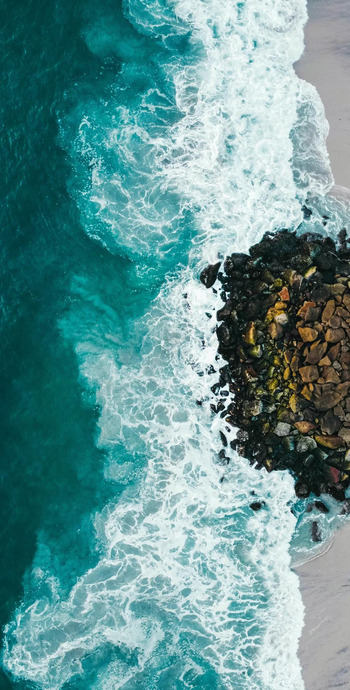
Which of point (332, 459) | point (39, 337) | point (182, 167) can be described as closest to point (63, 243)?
point (39, 337)

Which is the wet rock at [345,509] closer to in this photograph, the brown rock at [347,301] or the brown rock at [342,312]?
the brown rock at [342,312]

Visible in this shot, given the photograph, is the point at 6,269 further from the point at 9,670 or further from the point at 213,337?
the point at 9,670

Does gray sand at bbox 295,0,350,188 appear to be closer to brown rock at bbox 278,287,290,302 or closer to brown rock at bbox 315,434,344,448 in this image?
brown rock at bbox 278,287,290,302

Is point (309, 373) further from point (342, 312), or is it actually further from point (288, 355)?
point (342, 312)

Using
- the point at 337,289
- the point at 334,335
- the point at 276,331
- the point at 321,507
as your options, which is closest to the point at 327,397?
the point at 334,335

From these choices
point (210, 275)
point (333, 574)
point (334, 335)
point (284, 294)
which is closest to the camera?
point (333, 574)

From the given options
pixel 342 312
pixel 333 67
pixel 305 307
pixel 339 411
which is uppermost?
pixel 333 67

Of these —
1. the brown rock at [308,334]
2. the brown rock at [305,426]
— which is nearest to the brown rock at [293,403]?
the brown rock at [305,426]

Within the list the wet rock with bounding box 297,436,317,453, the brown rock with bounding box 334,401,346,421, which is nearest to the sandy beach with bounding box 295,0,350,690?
the wet rock with bounding box 297,436,317,453
